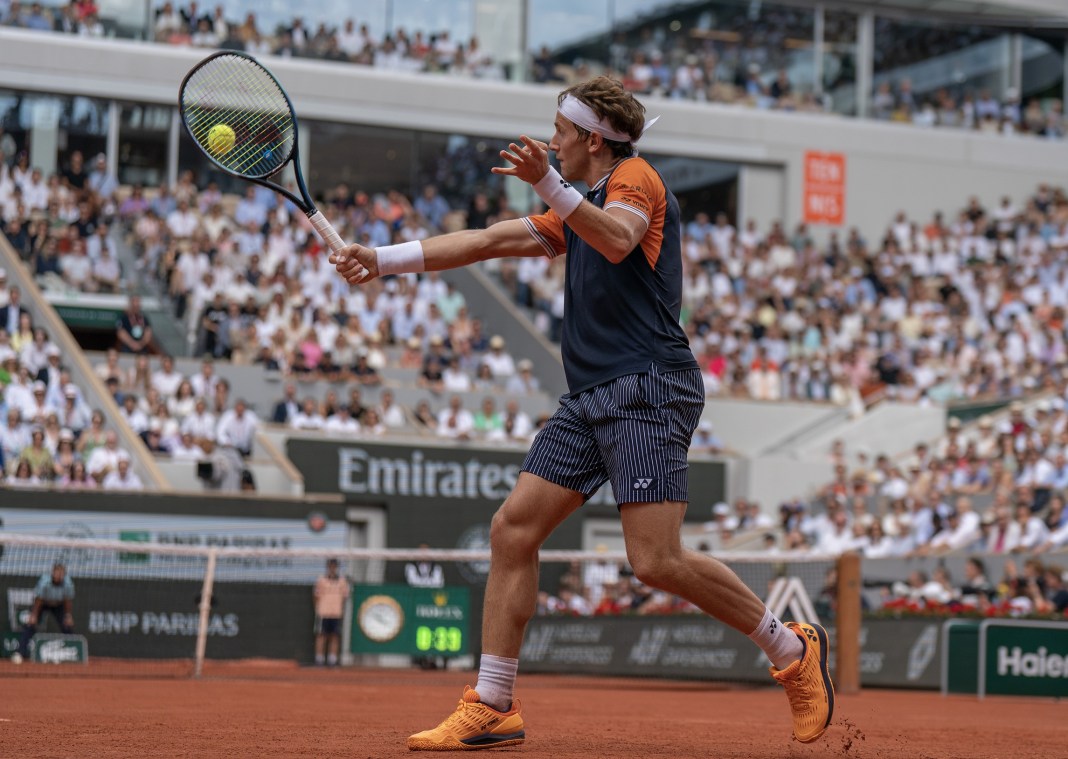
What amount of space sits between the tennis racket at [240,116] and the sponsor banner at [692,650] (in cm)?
1008

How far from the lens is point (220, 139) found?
22.7 ft

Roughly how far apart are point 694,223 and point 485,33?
208 inches

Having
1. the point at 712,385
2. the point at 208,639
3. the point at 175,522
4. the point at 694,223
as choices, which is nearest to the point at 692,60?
the point at 694,223

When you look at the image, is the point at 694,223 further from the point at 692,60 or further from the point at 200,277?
the point at 200,277

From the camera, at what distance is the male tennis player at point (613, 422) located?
230 inches

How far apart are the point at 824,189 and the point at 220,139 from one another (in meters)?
27.5

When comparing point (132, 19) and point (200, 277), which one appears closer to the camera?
point (200, 277)

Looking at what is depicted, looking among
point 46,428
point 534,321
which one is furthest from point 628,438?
point 534,321

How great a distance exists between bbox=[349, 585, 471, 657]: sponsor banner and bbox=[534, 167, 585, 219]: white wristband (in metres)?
12.6

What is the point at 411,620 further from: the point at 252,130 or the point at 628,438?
the point at 628,438

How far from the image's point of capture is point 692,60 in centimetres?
3284

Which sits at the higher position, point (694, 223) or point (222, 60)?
point (694, 223)

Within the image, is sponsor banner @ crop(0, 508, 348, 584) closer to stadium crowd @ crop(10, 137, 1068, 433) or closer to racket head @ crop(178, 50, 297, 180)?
stadium crowd @ crop(10, 137, 1068, 433)

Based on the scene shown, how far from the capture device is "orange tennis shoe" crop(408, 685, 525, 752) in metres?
5.84
